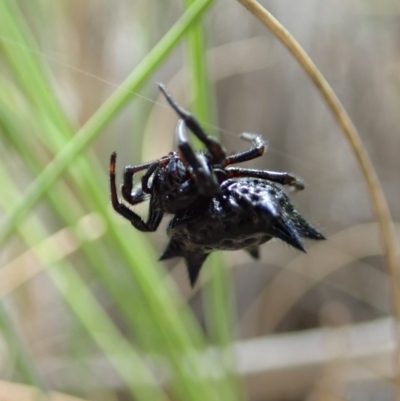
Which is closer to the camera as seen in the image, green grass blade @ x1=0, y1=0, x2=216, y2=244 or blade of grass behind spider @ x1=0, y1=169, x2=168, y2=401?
green grass blade @ x1=0, y1=0, x2=216, y2=244

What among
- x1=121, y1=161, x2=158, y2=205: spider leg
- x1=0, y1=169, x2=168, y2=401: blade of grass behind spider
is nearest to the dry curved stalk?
x1=121, y1=161, x2=158, y2=205: spider leg

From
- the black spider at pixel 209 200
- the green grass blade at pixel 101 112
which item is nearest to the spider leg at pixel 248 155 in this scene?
the black spider at pixel 209 200

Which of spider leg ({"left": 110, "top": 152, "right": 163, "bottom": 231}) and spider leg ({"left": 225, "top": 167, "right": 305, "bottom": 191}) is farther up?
spider leg ({"left": 110, "top": 152, "right": 163, "bottom": 231})

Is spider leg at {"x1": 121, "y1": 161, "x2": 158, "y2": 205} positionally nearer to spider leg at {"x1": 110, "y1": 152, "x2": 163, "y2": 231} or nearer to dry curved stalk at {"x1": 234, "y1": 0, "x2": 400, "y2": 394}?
spider leg at {"x1": 110, "y1": 152, "x2": 163, "y2": 231}

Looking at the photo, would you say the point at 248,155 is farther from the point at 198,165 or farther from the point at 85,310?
the point at 85,310

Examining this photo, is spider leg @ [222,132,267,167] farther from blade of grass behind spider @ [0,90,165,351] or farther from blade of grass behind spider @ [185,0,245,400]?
blade of grass behind spider @ [0,90,165,351]

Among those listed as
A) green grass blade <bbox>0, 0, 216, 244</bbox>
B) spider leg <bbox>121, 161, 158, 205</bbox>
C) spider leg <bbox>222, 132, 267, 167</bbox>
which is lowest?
spider leg <bbox>222, 132, 267, 167</bbox>

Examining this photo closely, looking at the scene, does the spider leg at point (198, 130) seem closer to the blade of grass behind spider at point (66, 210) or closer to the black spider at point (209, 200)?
the black spider at point (209, 200)
